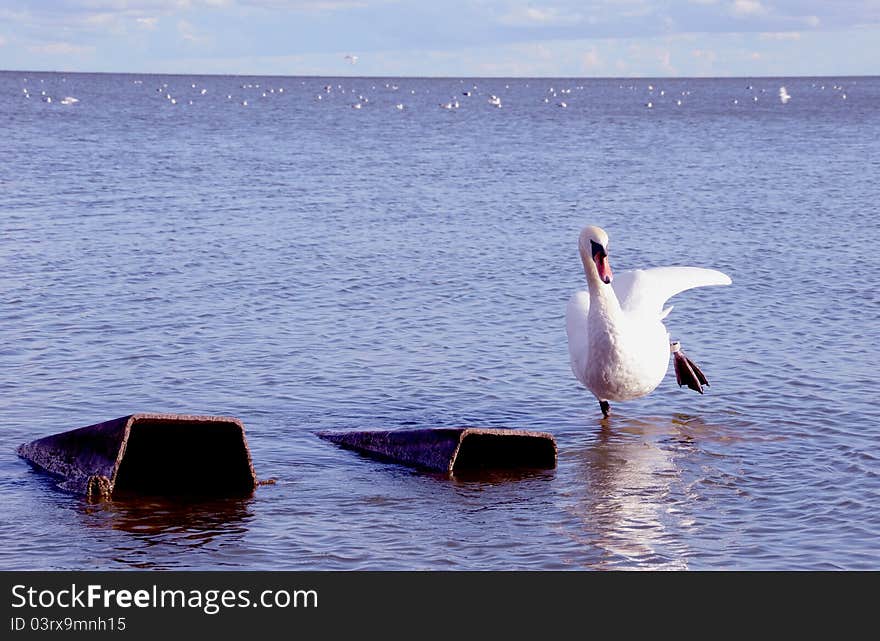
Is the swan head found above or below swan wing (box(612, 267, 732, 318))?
above

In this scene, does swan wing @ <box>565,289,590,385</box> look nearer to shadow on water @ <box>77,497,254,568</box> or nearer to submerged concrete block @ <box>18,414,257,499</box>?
submerged concrete block @ <box>18,414,257,499</box>

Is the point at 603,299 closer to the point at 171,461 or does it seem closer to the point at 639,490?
the point at 639,490

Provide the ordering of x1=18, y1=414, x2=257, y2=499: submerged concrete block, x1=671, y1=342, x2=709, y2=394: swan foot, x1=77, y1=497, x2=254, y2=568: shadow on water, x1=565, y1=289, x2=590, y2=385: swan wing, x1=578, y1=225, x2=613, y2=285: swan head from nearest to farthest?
x1=77, y1=497, x2=254, y2=568: shadow on water < x1=18, y1=414, x2=257, y2=499: submerged concrete block < x1=578, y1=225, x2=613, y2=285: swan head < x1=565, y1=289, x2=590, y2=385: swan wing < x1=671, y1=342, x2=709, y2=394: swan foot

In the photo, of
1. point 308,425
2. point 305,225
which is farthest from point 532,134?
point 308,425

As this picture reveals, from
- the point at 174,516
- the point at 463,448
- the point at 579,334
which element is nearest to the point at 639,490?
the point at 463,448

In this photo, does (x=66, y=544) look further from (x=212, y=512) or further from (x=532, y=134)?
(x=532, y=134)

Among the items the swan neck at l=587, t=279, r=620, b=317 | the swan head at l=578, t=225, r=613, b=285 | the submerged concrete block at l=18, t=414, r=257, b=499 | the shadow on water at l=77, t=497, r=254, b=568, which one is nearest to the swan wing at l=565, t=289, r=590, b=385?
the swan neck at l=587, t=279, r=620, b=317

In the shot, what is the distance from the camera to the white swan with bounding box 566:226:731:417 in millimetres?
11648

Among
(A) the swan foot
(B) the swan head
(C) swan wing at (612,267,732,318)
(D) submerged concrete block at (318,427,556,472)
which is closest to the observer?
(D) submerged concrete block at (318,427,556,472)

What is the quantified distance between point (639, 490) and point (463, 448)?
1474 millimetres

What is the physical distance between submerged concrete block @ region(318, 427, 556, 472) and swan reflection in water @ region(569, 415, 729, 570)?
41 centimetres

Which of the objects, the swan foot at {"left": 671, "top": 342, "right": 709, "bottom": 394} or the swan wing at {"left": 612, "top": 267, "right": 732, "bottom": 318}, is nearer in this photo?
the swan wing at {"left": 612, "top": 267, "right": 732, "bottom": 318}

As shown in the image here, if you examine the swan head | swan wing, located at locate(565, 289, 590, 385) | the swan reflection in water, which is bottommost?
the swan reflection in water

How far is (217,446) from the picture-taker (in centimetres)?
1012
